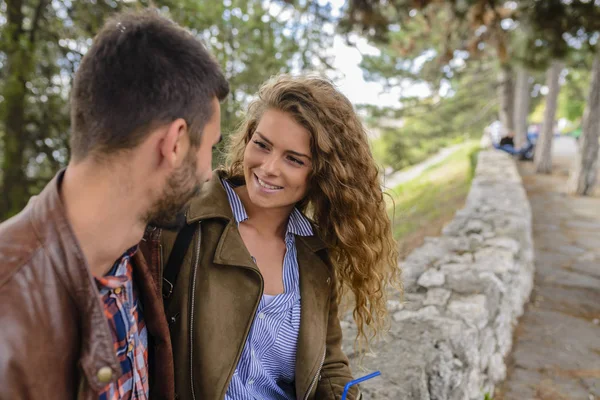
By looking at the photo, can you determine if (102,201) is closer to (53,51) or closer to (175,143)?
(175,143)

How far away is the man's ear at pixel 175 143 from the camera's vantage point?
0.95 metres

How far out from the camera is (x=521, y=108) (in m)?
14.8

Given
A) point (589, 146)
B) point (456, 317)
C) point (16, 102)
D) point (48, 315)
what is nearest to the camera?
point (48, 315)

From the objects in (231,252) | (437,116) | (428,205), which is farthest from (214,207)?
(437,116)

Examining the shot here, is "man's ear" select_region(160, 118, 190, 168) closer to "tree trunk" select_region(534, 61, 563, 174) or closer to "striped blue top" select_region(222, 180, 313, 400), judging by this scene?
"striped blue top" select_region(222, 180, 313, 400)

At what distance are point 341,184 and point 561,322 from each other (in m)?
3.27

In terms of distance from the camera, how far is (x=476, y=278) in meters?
3.08

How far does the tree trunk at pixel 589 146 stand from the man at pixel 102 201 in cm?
924

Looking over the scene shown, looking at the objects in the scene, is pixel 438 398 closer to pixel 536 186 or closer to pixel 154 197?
pixel 154 197

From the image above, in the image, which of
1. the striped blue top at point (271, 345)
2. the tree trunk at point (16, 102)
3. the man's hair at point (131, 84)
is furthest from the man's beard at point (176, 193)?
the tree trunk at point (16, 102)

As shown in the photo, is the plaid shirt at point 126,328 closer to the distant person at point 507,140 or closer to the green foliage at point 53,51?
the green foliage at point 53,51

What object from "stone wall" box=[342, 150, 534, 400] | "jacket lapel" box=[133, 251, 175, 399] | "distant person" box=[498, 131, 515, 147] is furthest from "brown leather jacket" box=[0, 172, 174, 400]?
"distant person" box=[498, 131, 515, 147]

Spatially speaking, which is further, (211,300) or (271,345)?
(271,345)

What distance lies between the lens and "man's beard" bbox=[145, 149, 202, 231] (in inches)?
39.1
